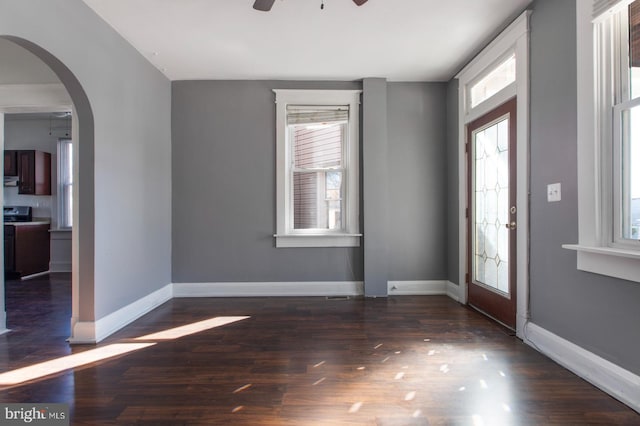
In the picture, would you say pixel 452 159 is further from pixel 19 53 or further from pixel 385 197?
pixel 19 53

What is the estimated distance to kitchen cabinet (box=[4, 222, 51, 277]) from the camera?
5.24 meters

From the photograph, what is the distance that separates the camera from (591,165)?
206cm

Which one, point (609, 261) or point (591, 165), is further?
point (591, 165)

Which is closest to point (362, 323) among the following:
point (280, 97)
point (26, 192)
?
point (280, 97)

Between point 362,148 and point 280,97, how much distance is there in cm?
124

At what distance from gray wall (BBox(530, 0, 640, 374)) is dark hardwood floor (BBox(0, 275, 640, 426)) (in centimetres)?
32

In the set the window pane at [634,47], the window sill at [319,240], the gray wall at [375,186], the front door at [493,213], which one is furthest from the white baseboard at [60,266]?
the window pane at [634,47]

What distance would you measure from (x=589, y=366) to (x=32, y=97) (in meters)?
5.01

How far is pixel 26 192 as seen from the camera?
5801 mm

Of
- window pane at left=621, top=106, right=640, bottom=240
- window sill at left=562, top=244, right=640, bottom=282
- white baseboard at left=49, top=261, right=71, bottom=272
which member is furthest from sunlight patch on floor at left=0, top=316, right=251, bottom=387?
white baseboard at left=49, top=261, right=71, bottom=272

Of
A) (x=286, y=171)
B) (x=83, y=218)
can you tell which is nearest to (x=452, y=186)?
(x=286, y=171)

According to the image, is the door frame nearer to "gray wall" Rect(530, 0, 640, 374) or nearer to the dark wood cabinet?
"gray wall" Rect(530, 0, 640, 374)

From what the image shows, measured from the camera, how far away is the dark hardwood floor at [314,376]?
68.8 inches

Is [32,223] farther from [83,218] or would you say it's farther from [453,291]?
[453,291]
